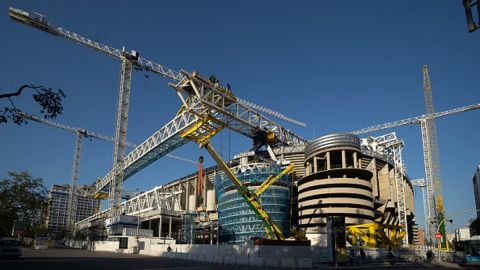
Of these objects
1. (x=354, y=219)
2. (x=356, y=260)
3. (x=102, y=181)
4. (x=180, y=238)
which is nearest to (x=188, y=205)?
(x=180, y=238)

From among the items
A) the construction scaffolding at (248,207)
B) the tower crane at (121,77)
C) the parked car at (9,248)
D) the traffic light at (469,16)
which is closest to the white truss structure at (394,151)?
the construction scaffolding at (248,207)

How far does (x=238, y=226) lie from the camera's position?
8788 centimetres

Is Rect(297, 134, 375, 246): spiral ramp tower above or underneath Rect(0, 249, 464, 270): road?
above

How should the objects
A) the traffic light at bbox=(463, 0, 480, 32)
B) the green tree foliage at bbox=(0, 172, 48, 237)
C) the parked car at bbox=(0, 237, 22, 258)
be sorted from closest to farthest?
the traffic light at bbox=(463, 0, 480, 32) → the parked car at bbox=(0, 237, 22, 258) → the green tree foliage at bbox=(0, 172, 48, 237)

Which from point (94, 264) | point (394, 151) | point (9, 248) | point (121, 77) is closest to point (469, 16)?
point (94, 264)

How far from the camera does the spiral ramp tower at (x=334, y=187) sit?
8550 cm

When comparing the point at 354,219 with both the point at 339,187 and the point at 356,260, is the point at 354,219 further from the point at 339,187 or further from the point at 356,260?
the point at 356,260

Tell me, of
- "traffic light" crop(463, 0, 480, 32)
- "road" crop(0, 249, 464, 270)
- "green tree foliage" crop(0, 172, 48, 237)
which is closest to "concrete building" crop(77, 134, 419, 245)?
"green tree foliage" crop(0, 172, 48, 237)

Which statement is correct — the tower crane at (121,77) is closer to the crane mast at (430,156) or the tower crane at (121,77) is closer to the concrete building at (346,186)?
the concrete building at (346,186)

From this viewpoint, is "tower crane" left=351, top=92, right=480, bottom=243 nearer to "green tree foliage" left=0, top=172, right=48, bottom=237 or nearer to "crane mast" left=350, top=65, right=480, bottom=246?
"crane mast" left=350, top=65, right=480, bottom=246

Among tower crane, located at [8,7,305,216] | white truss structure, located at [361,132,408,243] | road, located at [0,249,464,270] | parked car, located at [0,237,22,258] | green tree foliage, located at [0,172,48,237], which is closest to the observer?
road, located at [0,249,464,270]

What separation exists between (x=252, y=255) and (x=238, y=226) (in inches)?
1986

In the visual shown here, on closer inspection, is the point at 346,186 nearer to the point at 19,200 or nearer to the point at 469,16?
the point at 19,200

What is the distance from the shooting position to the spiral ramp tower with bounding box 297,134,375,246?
85500 millimetres
